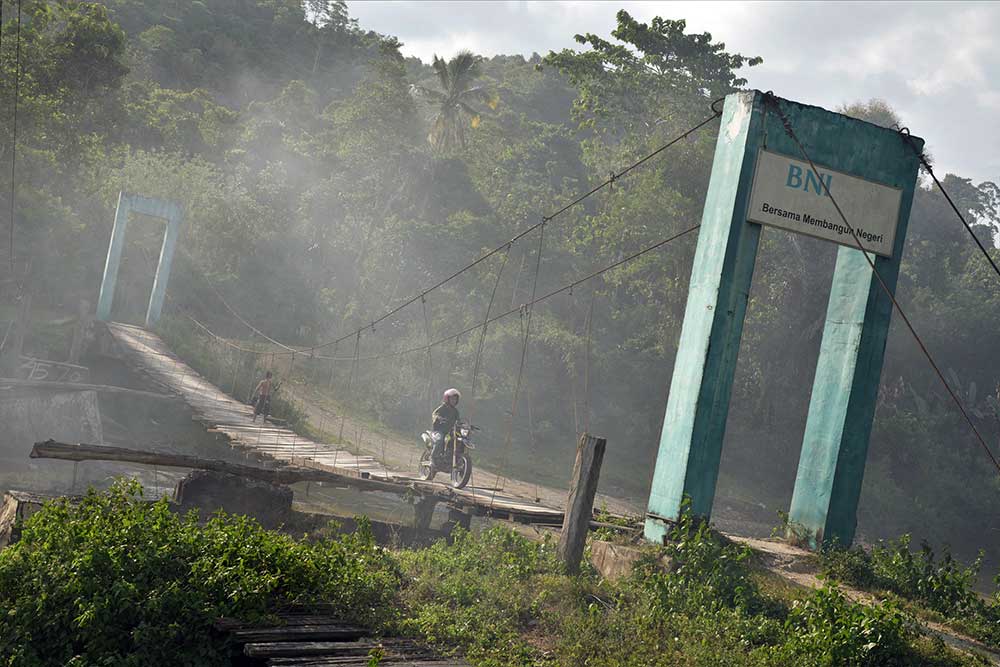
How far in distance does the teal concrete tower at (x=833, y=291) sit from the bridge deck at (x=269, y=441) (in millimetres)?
2536

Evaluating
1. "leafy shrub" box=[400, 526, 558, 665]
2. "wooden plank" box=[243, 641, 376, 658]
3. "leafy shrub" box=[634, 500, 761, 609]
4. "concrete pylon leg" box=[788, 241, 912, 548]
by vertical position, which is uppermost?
"concrete pylon leg" box=[788, 241, 912, 548]

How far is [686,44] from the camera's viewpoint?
76.7 feet

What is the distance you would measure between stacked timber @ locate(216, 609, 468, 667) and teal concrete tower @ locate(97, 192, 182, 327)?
19430mm

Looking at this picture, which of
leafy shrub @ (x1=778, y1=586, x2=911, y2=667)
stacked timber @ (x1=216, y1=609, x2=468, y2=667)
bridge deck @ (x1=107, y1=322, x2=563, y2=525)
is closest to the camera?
stacked timber @ (x1=216, y1=609, x2=468, y2=667)

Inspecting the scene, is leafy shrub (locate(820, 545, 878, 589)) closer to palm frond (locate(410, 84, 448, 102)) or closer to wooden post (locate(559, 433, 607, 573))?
wooden post (locate(559, 433, 607, 573))

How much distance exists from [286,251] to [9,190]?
1026cm

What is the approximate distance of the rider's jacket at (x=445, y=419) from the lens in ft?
36.8

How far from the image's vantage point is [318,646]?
14.4ft

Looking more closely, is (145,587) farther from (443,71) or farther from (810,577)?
(443,71)

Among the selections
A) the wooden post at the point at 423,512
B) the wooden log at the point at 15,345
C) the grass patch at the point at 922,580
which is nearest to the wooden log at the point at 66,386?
the wooden log at the point at 15,345

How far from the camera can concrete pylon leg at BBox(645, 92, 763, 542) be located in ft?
21.2

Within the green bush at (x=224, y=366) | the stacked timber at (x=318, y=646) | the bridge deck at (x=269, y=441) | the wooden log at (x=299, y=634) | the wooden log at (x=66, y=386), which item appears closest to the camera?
the stacked timber at (x=318, y=646)

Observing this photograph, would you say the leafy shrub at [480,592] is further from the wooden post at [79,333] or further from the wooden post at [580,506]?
the wooden post at [79,333]

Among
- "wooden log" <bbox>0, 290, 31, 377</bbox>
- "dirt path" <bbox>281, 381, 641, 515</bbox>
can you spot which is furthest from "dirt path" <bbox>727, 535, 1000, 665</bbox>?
"wooden log" <bbox>0, 290, 31, 377</bbox>
